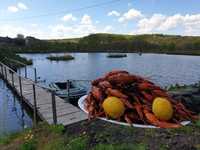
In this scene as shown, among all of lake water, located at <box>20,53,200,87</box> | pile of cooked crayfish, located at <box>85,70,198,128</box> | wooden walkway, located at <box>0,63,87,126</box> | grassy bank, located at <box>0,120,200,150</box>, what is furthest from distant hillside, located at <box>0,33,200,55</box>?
grassy bank, located at <box>0,120,200,150</box>

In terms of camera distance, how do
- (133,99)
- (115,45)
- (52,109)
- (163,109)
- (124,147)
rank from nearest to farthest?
(124,147), (163,109), (133,99), (52,109), (115,45)

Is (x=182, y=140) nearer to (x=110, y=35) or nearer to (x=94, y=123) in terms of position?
(x=94, y=123)

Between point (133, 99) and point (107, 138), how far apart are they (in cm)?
123

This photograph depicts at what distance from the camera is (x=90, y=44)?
114 m

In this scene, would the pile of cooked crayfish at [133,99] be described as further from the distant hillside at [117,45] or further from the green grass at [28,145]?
the distant hillside at [117,45]

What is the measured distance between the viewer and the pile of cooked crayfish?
5.18 m

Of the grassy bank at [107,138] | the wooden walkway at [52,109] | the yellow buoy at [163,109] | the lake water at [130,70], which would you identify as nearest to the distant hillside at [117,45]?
the lake water at [130,70]

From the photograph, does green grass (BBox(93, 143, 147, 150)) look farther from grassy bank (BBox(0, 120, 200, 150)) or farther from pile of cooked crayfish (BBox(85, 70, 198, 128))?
pile of cooked crayfish (BBox(85, 70, 198, 128))

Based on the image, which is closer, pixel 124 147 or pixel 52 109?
pixel 124 147

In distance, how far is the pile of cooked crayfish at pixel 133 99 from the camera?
5.18 m

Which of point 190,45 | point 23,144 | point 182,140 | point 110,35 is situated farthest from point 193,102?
point 110,35

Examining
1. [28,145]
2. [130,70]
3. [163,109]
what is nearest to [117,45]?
[130,70]

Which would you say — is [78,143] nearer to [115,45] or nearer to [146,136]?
[146,136]

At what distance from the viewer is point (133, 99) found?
5.53 m
